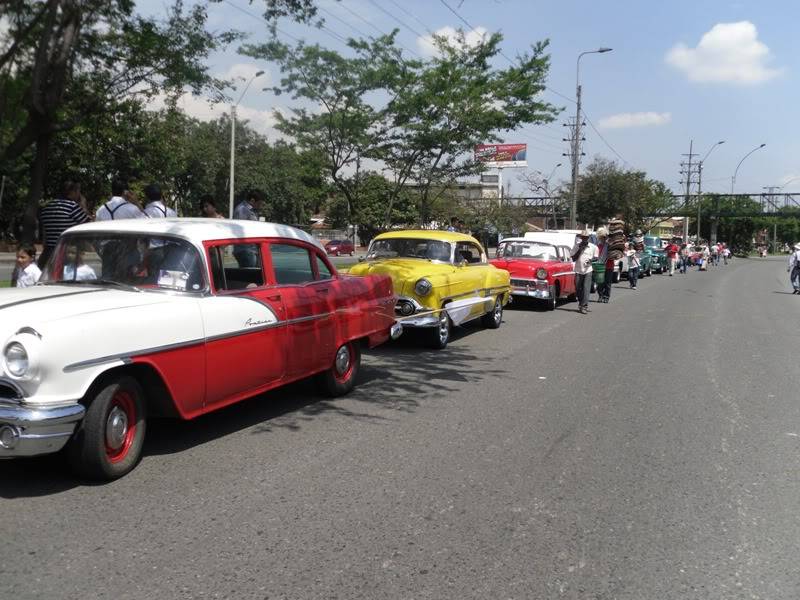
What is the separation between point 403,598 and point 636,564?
122 cm

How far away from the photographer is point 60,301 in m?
4.36

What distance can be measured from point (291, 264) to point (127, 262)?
1.46m

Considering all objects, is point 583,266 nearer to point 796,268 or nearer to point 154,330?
point 796,268

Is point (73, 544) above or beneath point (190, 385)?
beneath

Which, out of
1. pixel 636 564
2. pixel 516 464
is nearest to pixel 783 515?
pixel 636 564

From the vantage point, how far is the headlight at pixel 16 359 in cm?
386

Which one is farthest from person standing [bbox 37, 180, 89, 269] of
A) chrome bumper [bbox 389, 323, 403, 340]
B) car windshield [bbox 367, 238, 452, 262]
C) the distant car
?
the distant car

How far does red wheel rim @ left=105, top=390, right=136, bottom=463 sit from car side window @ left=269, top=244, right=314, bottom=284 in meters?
1.75

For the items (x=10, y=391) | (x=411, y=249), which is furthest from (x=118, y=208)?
(x=10, y=391)

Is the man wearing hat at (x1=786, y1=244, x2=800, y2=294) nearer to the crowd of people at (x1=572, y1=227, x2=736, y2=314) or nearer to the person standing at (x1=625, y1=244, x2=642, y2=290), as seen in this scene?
the crowd of people at (x1=572, y1=227, x2=736, y2=314)

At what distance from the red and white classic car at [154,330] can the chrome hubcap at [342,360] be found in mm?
20

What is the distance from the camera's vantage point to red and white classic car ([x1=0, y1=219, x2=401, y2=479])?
154 inches

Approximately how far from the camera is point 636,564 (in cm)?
351

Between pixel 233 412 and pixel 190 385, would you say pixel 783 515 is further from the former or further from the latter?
pixel 233 412
